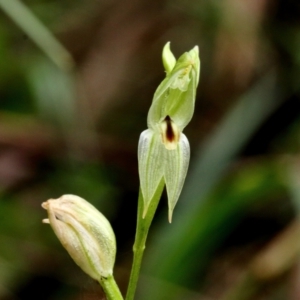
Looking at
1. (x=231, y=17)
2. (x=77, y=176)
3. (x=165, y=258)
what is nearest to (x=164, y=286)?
(x=165, y=258)

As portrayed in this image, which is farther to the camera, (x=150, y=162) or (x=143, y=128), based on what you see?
(x=143, y=128)

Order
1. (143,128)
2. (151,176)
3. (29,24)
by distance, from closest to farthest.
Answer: (151,176)
(29,24)
(143,128)

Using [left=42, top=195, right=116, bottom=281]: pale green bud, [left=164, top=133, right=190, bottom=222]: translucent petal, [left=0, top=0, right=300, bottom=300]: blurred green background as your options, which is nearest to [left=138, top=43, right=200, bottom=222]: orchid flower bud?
[left=164, top=133, right=190, bottom=222]: translucent petal

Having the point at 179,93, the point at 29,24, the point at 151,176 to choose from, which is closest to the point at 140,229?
the point at 151,176

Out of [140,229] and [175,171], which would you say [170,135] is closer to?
[175,171]

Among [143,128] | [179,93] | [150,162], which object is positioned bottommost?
[150,162]

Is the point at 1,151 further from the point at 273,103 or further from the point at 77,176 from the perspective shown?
the point at 273,103

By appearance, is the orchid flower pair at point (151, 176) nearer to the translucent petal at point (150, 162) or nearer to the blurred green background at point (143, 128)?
the translucent petal at point (150, 162)

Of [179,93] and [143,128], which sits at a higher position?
[143,128]
